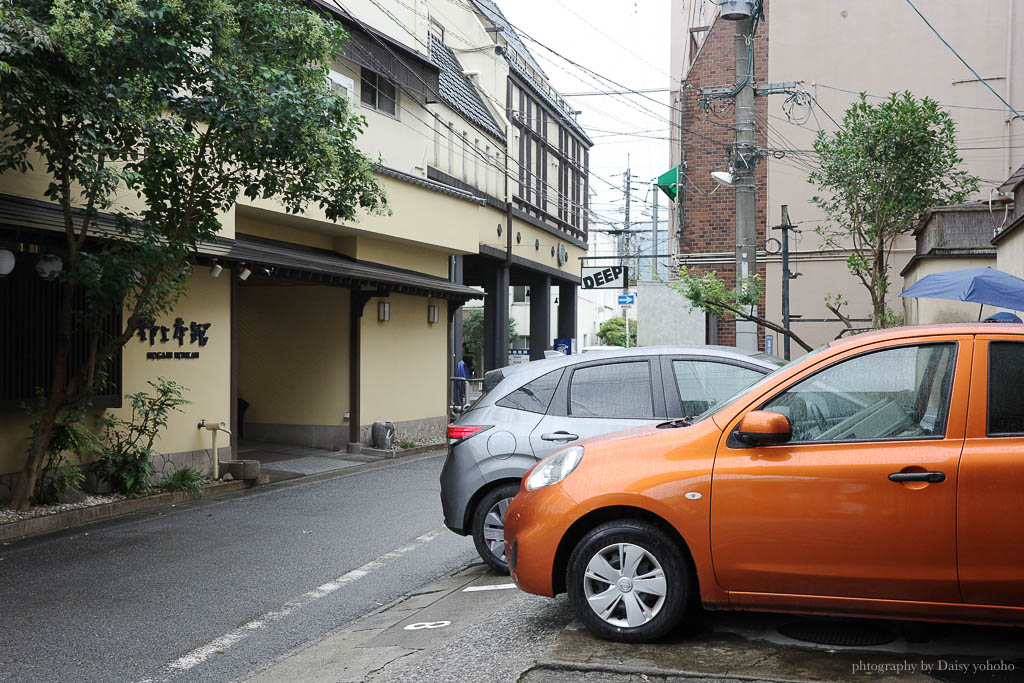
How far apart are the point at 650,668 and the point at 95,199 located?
26.5 feet

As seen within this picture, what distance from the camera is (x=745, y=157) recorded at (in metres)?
14.7

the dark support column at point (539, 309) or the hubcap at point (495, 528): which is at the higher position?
the dark support column at point (539, 309)

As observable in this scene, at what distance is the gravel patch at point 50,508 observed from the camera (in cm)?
975

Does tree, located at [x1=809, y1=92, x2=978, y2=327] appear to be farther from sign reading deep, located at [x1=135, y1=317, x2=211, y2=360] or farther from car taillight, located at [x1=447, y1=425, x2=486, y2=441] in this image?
car taillight, located at [x1=447, y1=425, x2=486, y2=441]

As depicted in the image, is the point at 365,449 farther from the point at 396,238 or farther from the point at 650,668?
the point at 650,668

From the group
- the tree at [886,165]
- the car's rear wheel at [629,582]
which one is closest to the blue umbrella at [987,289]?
the car's rear wheel at [629,582]

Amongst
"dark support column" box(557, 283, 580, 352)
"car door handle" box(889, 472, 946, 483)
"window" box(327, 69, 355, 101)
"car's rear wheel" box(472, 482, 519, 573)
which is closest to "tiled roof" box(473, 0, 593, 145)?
"dark support column" box(557, 283, 580, 352)

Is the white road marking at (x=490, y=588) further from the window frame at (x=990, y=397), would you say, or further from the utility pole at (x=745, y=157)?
the utility pole at (x=745, y=157)

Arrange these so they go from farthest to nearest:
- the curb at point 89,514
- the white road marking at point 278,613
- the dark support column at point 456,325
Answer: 1. the dark support column at point 456,325
2. the curb at point 89,514
3. the white road marking at point 278,613

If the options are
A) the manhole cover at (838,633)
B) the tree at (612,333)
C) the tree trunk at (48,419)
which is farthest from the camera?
the tree at (612,333)

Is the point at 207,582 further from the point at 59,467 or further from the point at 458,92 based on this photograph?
the point at 458,92

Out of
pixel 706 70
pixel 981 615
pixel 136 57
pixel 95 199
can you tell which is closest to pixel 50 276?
pixel 95 199

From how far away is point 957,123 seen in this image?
24391 mm

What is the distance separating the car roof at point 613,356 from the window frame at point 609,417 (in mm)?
42
